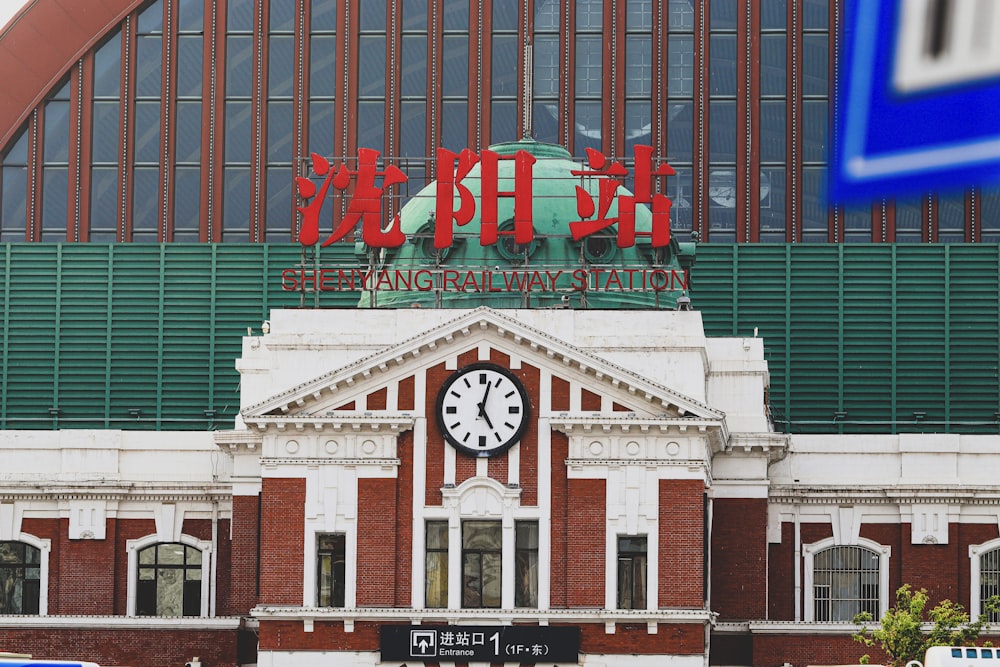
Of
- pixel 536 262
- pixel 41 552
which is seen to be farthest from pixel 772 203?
pixel 41 552

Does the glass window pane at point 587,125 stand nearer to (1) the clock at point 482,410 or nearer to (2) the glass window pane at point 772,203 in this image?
(2) the glass window pane at point 772,203

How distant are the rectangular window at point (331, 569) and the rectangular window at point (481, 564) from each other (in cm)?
398

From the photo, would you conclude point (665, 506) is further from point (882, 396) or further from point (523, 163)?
point (882, 396)

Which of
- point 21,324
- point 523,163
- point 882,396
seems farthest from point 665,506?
point 21,324

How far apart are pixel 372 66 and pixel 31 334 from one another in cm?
2037

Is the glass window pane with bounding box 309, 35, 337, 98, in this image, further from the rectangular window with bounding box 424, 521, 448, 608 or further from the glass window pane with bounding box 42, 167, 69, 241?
the rectangular window with bounding box 424, 521, 448, 608

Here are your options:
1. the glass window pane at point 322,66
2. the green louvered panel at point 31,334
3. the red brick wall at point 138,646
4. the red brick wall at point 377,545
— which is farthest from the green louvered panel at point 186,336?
the red brick wall at point 377,545

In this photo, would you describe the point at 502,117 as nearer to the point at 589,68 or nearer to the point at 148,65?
the point at 589,68

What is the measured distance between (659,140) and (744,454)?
23152 millimetres

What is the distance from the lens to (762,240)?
294ft

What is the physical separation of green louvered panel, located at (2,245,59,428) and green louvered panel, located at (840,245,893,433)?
35.7 meters

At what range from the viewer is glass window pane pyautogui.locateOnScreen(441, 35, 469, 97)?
91.5 meters

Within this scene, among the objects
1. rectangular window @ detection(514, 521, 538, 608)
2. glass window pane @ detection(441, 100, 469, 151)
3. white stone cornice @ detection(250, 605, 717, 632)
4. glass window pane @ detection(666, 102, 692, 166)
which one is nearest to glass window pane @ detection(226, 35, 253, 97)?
glass window pane @ detection(441, 100, 469, 151)

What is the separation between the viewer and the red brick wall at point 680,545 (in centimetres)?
6269
